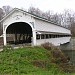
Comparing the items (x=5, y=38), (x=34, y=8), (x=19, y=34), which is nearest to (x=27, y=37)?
(x=19, y=34)

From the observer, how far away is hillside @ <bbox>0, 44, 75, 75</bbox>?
15.2 meters

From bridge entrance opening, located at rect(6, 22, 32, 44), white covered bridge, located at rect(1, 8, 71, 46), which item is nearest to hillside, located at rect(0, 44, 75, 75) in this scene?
white covered bridge, located at rect(1, 8, 71, 46)

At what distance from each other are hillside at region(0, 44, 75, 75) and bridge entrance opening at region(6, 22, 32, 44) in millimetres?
10189

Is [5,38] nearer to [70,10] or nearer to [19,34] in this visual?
[19,34]

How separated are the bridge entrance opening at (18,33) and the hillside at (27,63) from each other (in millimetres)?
10189

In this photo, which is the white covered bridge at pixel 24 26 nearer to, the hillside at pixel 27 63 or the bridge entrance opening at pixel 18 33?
the bridge entrance opening at pixel 18 33

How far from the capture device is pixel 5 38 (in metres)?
29.5

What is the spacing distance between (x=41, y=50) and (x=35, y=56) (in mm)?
2707

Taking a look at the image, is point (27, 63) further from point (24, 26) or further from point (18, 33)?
point (18, 33)

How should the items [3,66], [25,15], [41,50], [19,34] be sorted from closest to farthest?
1. [3,66]
2. [41,50]
3. [25,15]
4. [19,34]

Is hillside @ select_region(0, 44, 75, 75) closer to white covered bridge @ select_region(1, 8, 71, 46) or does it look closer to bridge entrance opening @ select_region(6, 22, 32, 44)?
white covered bridge @ select_region(1, 8, 71, 46)

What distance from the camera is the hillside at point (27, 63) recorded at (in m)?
15.2

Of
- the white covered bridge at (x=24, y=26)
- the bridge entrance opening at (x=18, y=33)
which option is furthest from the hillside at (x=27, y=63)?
the bridge entrance opening at (x=18, y=33)

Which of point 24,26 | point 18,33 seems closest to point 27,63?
point 24,26
